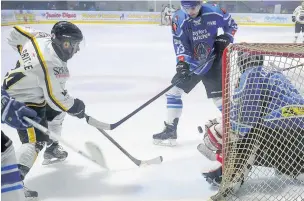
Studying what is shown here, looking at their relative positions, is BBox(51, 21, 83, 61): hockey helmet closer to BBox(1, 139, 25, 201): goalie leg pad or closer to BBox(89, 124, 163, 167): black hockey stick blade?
BBox(89, 124, 163, 167): black hockey stick blade

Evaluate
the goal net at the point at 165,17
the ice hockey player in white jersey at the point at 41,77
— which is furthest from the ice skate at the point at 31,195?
the goal net at the point at 165,17

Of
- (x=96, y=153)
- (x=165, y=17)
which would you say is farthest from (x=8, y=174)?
(x=165, y=17)

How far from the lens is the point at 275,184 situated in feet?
5.30

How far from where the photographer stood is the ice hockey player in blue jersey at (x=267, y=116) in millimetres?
1410

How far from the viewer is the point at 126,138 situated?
228cm

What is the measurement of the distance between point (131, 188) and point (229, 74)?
677 millimetres

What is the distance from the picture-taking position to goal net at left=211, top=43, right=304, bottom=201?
4.59ft

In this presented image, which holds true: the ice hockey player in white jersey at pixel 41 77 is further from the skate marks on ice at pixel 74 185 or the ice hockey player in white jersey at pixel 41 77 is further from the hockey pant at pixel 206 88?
the hockey pant at pixel 206 88

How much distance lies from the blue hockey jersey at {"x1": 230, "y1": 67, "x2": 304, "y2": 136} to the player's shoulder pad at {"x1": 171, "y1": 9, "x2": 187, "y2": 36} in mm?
781

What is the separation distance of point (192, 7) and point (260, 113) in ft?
2.67

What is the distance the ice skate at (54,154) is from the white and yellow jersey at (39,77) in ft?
1.37

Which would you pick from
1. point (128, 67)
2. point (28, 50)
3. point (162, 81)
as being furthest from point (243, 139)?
point (128, 67)

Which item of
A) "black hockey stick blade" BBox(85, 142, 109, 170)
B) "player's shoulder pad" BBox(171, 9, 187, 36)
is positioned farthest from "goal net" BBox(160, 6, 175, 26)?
"black hockey stick blade" BBox(85, 142, 109, 170)

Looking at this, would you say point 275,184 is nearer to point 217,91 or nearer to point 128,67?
point 217,91
